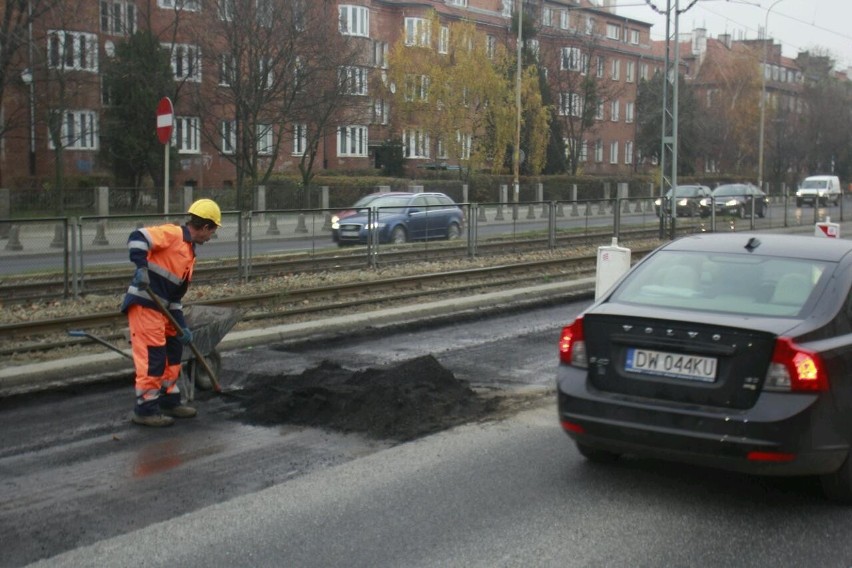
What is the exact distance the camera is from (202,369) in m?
8.91

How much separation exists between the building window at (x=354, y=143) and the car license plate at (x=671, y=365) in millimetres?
49711

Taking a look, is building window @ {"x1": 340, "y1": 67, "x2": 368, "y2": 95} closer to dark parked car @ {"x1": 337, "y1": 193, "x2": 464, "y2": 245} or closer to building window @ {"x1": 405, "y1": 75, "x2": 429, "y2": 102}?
building window @ {"x1": 405, "y1": 75, "x2": 429, "y2": 102}

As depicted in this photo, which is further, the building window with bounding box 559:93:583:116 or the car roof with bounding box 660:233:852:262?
the building window with bounding box 559:93:583:116

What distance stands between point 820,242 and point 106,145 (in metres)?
37.8

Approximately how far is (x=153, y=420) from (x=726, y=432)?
4.32 m

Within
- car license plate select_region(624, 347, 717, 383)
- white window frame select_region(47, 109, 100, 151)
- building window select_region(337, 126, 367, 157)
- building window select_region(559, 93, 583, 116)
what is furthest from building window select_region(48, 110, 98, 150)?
car license plate select_region(624, 347, 717, 383)

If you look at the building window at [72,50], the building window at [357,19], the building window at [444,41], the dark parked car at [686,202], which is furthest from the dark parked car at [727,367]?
the building window at [357,19]

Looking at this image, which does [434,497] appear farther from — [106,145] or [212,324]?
[106,145]

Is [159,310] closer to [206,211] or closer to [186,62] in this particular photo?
[206,211]

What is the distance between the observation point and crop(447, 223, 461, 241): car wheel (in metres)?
22.0

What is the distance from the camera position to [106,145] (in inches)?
1613

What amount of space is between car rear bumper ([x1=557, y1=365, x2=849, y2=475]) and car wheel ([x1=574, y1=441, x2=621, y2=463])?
1.99 ft

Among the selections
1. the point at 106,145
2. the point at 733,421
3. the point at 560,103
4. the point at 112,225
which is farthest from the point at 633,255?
the point at 560,103

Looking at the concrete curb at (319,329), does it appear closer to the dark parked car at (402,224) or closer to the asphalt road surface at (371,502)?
the asphalt road surface at (371,502)
